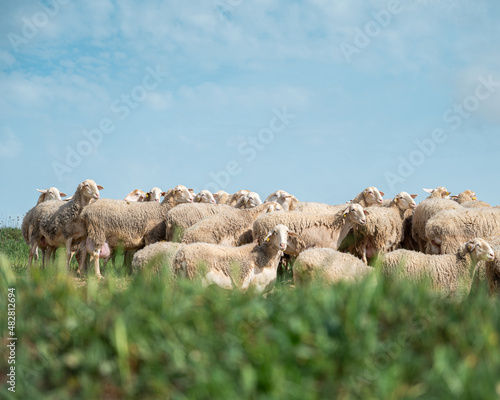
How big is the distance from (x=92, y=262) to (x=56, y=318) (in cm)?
1006

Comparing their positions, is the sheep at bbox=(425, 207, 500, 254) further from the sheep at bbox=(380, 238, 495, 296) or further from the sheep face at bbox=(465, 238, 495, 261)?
the sheep face at bbox=(465, 238, 495, 261)

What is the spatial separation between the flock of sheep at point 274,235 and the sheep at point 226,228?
22mm

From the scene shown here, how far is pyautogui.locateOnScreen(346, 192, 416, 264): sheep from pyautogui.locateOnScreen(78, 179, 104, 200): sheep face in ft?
20.5

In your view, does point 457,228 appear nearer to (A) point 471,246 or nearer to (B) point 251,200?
(A) point 471,246

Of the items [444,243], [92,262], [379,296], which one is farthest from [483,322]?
[92,262]

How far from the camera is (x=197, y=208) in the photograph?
41.6 ft

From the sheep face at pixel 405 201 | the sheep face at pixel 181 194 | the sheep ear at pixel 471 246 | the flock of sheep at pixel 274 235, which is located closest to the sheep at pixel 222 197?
the flock of sheep at pixel 274 235

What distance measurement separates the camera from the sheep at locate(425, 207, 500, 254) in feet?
35.4

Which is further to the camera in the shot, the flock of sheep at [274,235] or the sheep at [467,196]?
the sheep at [467,196]

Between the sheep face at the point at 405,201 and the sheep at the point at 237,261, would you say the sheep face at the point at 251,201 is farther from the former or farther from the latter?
the sheep at the point at 237,261

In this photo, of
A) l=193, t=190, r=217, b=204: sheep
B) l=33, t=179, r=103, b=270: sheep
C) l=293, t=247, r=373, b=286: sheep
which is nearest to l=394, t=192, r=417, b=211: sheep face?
l=193, t=190, r=217, b=204: sheep

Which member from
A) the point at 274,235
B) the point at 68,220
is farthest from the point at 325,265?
the point at 68,220

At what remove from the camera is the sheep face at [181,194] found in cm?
1408

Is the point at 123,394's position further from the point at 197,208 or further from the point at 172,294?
the point at 197,208
